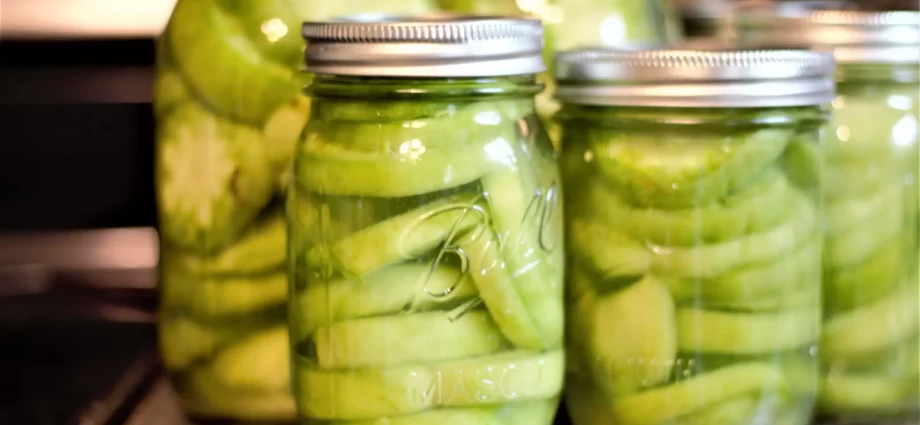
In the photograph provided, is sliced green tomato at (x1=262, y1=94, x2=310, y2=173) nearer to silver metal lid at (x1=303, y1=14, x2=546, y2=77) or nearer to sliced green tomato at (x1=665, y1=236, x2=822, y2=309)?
silver metal lid at (x1=303, y1=14, x2=546, y2=77)

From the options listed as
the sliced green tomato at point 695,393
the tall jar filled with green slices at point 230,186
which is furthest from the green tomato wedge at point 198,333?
the sliced green tomato at point 695,393

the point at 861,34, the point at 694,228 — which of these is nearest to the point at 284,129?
the point at 694,228

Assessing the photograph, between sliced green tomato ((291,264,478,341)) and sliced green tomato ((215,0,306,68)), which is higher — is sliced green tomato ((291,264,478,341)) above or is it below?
below

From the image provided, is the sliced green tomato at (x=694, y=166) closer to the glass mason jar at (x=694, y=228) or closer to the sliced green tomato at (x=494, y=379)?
the glass mason jar at (x=694, y=228)

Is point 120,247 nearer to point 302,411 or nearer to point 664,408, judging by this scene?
point 302,411

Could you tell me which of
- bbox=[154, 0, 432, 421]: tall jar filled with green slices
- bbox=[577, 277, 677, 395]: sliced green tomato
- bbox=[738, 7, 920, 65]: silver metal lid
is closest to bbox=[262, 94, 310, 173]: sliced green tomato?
bbox=[154, 0, 432, 421]: tall jar filled with green slices

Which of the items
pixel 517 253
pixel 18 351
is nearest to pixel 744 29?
pixel 517 253
